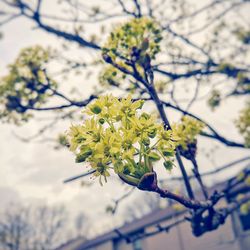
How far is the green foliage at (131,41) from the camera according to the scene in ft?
13.3

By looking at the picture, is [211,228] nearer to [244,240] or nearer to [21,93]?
[21,93]

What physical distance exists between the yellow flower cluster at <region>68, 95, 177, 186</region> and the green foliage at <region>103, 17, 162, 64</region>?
5.99 feet

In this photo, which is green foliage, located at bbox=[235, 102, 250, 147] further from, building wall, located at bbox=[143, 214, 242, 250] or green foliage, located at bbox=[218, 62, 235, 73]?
building wall, located at bbox=[143, 214, 242, 250]

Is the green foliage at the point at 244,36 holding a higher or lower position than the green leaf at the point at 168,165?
higher

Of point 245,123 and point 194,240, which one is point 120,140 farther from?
point 194,240

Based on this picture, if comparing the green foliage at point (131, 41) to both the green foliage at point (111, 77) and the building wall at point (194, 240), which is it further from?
the building wall at point (194, 240)

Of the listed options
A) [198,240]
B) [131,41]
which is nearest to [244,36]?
[131,41]

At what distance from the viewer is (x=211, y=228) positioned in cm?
358

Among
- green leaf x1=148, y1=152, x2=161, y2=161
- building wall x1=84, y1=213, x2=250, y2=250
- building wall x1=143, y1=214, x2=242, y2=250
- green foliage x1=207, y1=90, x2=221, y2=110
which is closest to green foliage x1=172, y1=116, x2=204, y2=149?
green leaf x1=148, y1=152, x2=161, y2=161

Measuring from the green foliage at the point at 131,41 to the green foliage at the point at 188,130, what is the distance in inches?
37.5

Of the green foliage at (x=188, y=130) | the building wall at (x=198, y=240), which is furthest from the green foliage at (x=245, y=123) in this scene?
the building wall at (x=198, y=240)

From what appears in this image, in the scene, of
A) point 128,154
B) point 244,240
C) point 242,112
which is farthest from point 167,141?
point 244,240

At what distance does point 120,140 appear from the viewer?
210 cm

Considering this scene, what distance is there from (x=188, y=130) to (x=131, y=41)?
1.37m
